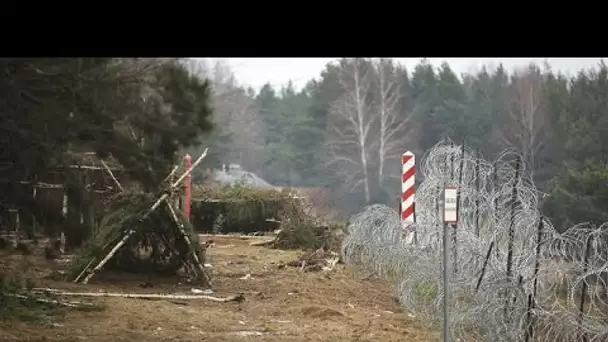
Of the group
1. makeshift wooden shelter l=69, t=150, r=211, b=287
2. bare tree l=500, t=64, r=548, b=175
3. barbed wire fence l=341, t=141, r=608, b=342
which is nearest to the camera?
barbed wire fence l=341, t=141, r=608, b=342

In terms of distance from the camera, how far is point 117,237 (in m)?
8.16

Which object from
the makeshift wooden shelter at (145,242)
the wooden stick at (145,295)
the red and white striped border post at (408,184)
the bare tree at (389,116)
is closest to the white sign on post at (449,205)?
the wooden stick at (145,295)

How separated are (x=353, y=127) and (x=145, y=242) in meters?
2.96

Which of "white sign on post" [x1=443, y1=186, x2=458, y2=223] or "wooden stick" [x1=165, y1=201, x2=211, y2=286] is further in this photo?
"wooden stick" [x1=165, y1=201, x2=211, y2=286]

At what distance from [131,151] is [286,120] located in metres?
6.83

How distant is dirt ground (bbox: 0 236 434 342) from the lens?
238 inches

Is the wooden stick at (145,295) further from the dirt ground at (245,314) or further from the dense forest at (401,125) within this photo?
the dense forest at (401,125)

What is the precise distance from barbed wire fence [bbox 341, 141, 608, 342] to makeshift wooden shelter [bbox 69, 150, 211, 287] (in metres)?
2.03

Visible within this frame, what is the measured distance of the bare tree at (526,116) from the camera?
25.7ft

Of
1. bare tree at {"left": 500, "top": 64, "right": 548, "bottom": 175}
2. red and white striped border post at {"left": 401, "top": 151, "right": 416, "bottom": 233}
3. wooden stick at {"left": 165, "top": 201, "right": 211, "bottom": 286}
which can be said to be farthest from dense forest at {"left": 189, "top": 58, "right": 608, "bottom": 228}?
wooden stick at {"left": 165, "top": 201, "right": 211, "bottom": 286}

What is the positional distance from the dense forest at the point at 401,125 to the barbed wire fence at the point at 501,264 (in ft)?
2.83

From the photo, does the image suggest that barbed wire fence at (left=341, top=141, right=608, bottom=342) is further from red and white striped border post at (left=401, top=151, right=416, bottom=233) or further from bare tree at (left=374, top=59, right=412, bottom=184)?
bare tree at (left=374, top=59, right=412, bottom=184)
